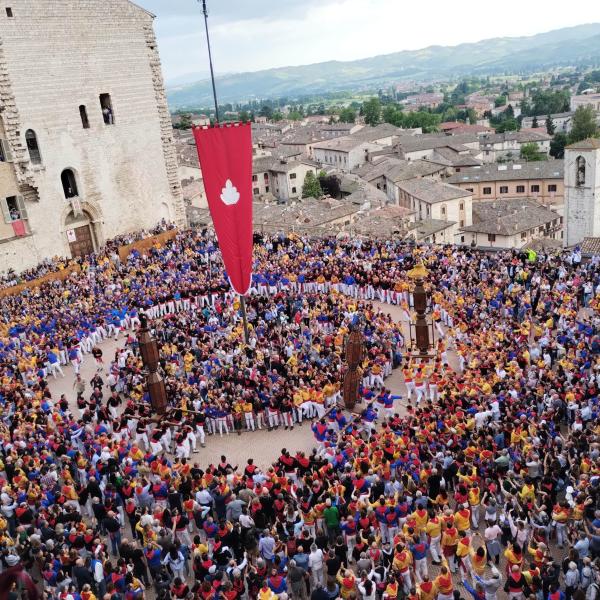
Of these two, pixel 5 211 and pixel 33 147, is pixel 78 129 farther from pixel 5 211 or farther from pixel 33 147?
pixel 5 211

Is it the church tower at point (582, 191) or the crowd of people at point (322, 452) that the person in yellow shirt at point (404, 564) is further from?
the church tower at point (582, 191)

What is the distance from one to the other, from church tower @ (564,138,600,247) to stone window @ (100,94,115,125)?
27359 millimetres

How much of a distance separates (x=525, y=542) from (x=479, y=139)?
93379 mm

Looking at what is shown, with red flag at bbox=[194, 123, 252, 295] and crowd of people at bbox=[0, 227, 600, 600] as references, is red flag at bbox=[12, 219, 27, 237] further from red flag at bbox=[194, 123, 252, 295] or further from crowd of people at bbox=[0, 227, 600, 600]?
red flag at bbox=[194, 123, 252, 295]

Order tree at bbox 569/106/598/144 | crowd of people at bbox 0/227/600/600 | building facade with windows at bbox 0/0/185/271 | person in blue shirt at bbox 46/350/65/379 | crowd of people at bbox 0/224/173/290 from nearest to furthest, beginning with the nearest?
1. crowd of people at bbox 0/227/600/600
2. person in blue shirt at bbox 46/350/65/379
3. crowd of people at bbox 0/224/173/290
4. building facade with windows at bbox 0/0/185/271
5. tree at bbox 569/106/598/144

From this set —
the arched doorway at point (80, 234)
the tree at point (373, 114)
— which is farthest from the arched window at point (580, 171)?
the tree at point (373, 114)

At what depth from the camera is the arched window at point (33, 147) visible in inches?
1316

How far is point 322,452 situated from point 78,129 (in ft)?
88.1

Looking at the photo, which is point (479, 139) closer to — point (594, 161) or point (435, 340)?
point (594, 161)

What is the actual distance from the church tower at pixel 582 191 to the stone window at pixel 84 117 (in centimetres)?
2844

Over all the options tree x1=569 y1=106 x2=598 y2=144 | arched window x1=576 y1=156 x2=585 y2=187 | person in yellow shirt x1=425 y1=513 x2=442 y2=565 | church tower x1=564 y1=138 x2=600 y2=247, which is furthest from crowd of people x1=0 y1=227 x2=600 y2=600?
tree x1=569 y1=106 x2=598 y2=144

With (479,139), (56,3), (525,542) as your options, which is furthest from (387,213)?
(479,139)

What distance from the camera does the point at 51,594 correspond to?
11922mm

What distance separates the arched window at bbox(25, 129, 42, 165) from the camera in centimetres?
3344
